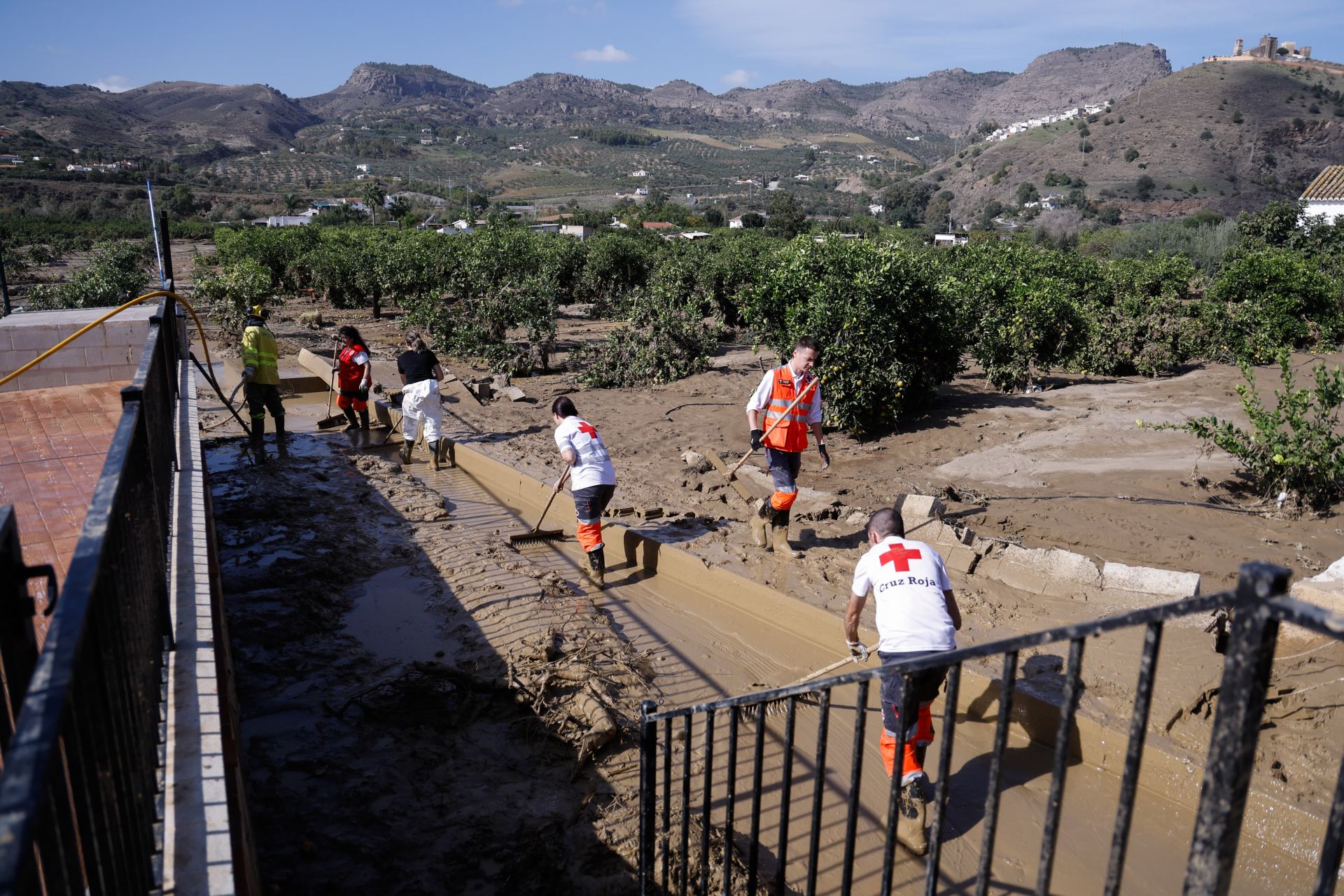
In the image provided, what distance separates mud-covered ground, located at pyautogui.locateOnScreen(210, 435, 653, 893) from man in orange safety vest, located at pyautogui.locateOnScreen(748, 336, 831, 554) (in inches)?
70.2

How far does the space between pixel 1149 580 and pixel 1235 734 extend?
17.3ft

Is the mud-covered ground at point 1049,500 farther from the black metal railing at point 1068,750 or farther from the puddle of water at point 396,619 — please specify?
the black metal railing at point 1068,750

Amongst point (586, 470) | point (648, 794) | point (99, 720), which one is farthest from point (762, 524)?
point (99, 720)

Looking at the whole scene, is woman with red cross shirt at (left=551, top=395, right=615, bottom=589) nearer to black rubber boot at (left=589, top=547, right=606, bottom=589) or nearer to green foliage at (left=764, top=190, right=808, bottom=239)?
black rubber boot at (left=589, top=547, right=606, bottom=589)

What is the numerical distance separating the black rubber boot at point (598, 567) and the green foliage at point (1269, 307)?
1289cm

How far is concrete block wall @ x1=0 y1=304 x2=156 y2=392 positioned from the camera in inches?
334

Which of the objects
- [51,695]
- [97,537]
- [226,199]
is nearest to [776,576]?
[97,537]

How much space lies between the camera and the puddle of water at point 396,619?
20.3 feet

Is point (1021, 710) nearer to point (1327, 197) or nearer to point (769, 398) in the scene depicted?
point (769, 398)

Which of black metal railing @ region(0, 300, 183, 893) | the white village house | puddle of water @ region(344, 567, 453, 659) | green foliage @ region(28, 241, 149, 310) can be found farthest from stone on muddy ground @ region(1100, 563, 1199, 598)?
the white village house

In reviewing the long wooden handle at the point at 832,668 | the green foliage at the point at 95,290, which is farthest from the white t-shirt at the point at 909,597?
the green foliage at the point at 95,290

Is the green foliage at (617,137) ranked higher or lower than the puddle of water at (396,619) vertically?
higher

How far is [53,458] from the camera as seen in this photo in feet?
22.8

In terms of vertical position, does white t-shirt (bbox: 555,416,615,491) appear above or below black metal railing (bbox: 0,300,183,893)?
below
